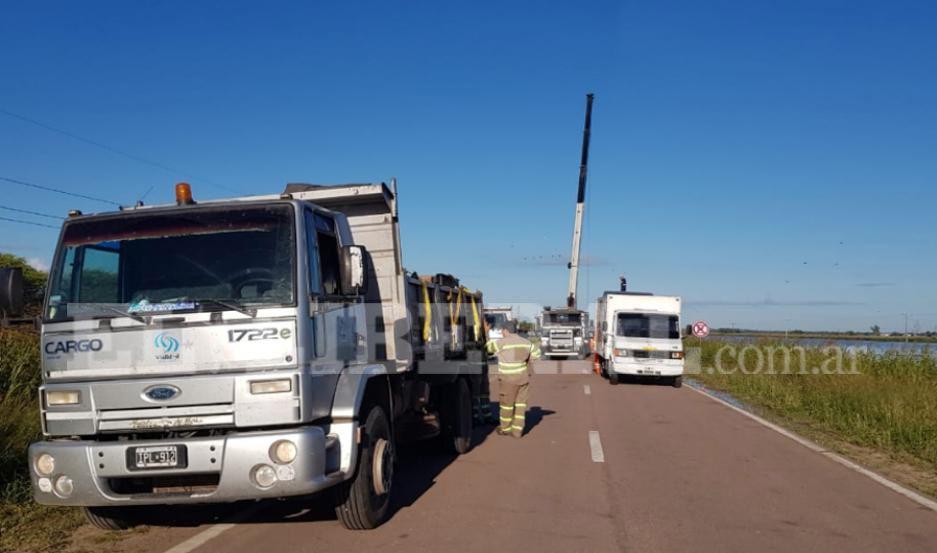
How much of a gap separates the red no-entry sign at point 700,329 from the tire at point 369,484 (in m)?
25.9

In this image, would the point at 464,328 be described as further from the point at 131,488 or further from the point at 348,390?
the point at 131,488

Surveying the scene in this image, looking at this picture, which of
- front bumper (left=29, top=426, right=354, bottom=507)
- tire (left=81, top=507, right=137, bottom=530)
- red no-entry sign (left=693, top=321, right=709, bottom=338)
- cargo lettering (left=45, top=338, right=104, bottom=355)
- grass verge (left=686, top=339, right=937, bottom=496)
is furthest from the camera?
red no-entry sign (left=693, top=321, right=709, bottom=338)

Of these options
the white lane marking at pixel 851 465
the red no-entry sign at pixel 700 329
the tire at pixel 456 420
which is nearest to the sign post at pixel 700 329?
the red no-entry sign at pixel 700 329

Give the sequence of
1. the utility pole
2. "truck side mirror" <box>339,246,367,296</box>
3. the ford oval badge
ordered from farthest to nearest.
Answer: the utility pole < "truck side mirror" <box>339,246,367,296</box> < the ford oval badge

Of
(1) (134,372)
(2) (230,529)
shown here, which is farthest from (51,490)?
(2) (230,529)

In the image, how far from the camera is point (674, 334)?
2366 centimetres

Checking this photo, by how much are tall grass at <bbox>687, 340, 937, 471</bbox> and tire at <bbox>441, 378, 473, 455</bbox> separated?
5995 mm

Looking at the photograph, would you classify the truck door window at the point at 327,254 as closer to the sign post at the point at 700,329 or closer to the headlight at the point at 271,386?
the headlight at the point at 271,386

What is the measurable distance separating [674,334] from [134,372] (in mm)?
20013

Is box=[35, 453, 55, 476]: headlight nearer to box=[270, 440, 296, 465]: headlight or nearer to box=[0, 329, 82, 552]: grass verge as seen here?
box=[0, 329, 82, 552]: grass verge

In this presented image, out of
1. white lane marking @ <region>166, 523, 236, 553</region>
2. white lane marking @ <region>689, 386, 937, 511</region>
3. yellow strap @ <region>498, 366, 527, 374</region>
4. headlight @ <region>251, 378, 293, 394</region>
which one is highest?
headlight @ <region>251, 378, 293, 394</region>

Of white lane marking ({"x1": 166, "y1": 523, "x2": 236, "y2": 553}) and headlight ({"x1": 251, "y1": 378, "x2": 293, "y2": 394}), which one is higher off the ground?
headlight ({"x1": 251, "y1": 378, "x2": 293, "y2": 394})

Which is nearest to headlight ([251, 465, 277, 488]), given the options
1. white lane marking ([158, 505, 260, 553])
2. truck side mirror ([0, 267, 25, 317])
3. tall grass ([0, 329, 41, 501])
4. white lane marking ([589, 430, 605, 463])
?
white lane marking ([158, 505, 260, 553])

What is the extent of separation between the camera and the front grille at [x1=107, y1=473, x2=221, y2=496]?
5.62 metres
